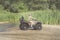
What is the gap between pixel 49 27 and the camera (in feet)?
11.2

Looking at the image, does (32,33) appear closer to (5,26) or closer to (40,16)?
(40,16)

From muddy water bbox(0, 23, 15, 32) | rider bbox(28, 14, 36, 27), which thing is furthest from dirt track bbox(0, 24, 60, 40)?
rider bbox(28, 14, 36, 27)

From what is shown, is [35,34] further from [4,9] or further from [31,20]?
[4,9]

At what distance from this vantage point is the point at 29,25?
136 inches

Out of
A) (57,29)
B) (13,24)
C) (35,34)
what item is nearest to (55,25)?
(57,29)

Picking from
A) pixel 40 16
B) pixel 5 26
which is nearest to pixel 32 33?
pixel 40 16

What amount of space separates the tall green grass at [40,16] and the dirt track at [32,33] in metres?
0.08

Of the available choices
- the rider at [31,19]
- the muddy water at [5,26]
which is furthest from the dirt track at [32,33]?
the rider at [31,19]

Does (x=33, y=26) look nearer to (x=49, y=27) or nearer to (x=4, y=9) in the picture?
(x=49, y=27)

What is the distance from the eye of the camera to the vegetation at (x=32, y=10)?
3445 millimetres

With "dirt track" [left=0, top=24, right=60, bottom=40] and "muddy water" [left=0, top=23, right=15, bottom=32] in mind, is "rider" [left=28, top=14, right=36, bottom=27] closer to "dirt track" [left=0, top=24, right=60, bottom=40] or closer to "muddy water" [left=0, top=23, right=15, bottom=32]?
"dirt track" [left=0, top=24, right=60, bottom=40]

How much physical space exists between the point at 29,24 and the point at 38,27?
12 cm

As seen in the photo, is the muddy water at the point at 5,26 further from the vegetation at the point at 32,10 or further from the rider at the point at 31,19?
the rider at the point at 31,19

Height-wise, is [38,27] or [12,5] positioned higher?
[12,5]
